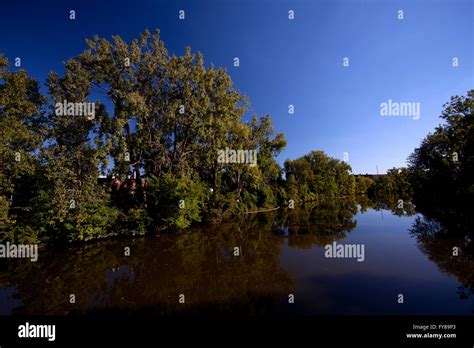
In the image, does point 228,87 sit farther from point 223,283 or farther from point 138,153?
point 223,283

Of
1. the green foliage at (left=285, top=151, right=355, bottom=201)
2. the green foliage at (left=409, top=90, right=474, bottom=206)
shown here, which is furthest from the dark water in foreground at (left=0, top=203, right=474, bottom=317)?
the green foliage at (left=285, top=151, right=355, bottom=201)

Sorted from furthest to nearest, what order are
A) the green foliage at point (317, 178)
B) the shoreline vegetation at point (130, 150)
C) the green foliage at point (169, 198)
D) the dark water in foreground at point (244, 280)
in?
the green foliage at point (317, 178) → the green foliage at point (169, 198) → the shoreline vegetation at point (130, 150) → the dark water in foreground at point (244, 280)

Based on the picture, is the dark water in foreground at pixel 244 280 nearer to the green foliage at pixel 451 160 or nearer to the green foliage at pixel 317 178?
the green foliage at pixel 451 160

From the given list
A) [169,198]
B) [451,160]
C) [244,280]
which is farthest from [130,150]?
[451,160]

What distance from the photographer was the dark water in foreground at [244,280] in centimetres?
691

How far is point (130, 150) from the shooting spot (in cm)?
2017

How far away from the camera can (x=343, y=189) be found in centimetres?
7625

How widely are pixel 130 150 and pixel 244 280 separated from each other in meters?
15.8

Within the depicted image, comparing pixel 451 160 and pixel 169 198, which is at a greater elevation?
pixel 451 160

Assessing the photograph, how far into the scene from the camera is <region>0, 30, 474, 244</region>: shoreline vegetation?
48.1ft

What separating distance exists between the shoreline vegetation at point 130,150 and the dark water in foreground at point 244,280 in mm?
3226

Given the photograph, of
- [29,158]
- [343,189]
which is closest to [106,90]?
[29,158]

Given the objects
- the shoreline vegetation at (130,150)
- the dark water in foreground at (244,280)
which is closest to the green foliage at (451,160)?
the shoreline vegetation at (130,150)

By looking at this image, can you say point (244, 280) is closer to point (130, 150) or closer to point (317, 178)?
point (130, 150)
